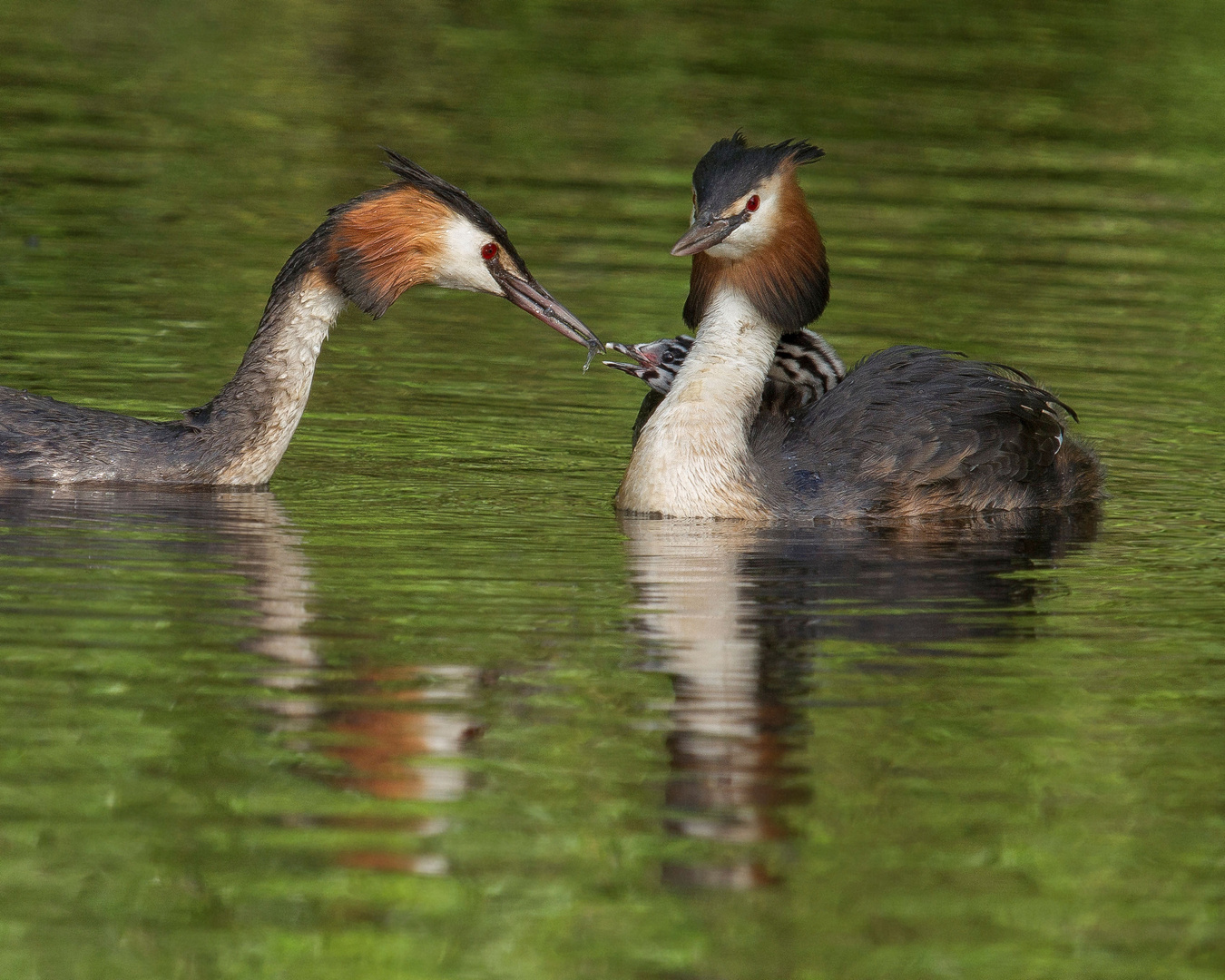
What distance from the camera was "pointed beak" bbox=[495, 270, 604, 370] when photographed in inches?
370

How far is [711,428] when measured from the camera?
362 inches

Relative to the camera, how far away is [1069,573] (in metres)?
8.47

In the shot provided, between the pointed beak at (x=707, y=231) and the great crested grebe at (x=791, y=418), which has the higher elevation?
the pointed beak at (x=707, y=231)

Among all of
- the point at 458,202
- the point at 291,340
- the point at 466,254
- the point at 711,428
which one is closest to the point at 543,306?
the point at 466,254

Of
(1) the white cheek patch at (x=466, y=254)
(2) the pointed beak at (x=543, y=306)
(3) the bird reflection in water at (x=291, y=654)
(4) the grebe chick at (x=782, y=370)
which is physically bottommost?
(3) the bird reflection in water at (x=291, y=654)

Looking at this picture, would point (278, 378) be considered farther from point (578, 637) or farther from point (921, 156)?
point (921, 156)

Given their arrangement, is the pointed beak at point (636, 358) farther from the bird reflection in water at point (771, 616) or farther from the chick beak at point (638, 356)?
the bird reflection in water at point (771, 616)

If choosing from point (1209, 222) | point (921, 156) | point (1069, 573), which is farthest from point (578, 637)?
point (921, 156)

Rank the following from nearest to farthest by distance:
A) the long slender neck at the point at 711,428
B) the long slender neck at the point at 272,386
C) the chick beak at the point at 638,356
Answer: the long slender neck at the point at 711,428
the long slender neck at the point at 272,386
the chick beak at the point at 638,356

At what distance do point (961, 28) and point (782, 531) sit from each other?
17583 mm

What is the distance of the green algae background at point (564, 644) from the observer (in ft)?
16.9

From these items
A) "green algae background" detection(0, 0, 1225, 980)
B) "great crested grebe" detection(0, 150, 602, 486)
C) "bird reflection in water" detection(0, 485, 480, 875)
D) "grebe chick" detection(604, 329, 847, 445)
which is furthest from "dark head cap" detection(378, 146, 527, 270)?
"bird reflection in water" detection(0, 485, 480, 875)

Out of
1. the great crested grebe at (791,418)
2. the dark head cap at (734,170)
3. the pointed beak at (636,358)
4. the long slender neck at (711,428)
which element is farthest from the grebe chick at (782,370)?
the dark head cap at (734,170)

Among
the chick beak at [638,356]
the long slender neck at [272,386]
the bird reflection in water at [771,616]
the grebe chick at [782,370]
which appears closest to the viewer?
the bird reflection in water at [771,616]
